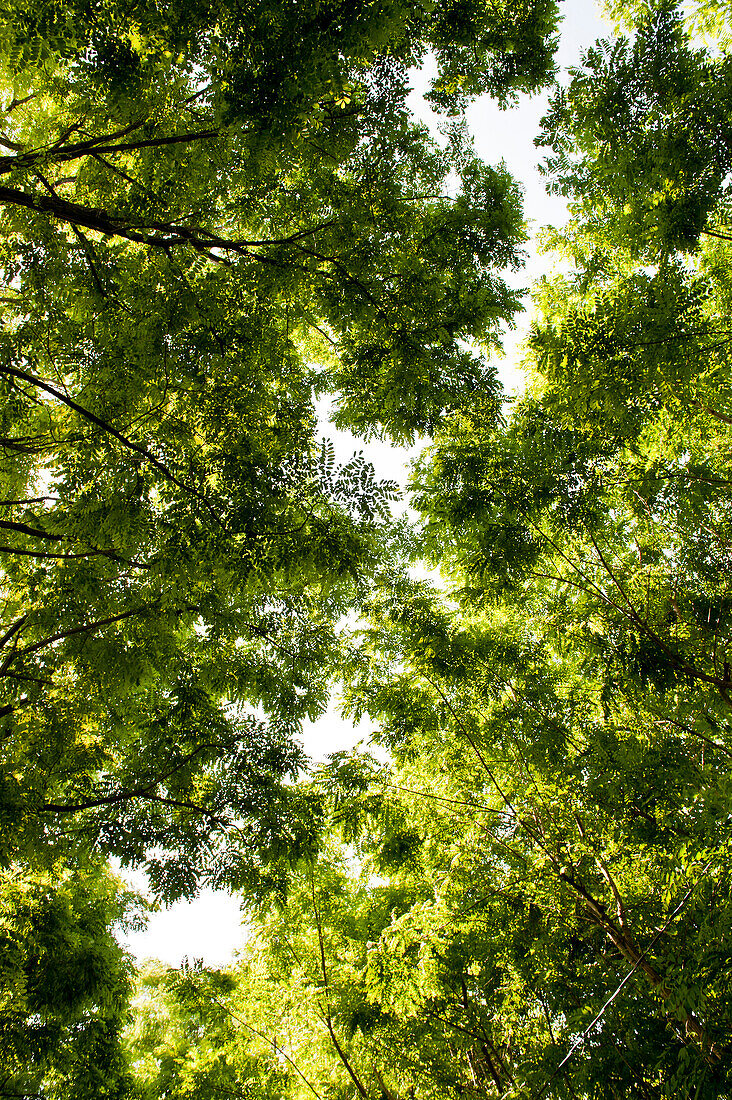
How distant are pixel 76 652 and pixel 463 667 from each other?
10.2ft

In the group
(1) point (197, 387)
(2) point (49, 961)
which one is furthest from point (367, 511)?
(2) point (49, 961)

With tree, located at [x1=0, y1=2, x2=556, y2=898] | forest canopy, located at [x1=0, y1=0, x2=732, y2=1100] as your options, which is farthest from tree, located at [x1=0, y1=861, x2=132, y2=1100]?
tree, located at [x1=0, y1=2, x2=556, y2=898]

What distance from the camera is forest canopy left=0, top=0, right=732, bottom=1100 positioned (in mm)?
3264

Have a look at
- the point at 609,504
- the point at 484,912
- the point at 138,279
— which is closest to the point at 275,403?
the point at 138,279

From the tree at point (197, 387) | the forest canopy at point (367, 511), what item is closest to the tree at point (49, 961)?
the forest canopy at point (367, 511)

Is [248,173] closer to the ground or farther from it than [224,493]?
farther from it

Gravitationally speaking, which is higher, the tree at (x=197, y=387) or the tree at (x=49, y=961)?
the tree at (x=197, y=387)

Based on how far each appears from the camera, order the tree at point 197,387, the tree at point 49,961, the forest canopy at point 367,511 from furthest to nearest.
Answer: the tree at point 49,961 < the tree at point 197,387 < the forest canopy at point 367,511

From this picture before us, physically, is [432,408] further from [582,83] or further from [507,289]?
[582,83]

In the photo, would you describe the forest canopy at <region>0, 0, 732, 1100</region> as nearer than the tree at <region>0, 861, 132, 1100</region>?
Yes

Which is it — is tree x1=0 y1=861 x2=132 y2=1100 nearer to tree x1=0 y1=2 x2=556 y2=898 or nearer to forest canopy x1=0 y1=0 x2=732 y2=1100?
forest canopy x1=0 y1=0 x2=732 y2=1100

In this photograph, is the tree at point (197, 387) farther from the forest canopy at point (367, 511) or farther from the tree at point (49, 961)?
the tree at point (49, 961)

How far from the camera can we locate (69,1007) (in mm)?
4711

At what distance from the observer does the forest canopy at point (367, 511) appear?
→ 326 cm
